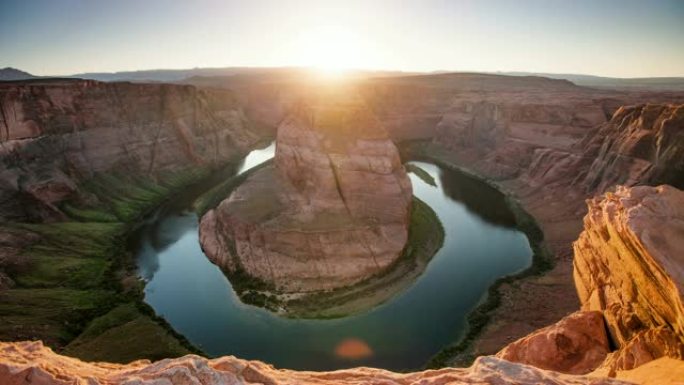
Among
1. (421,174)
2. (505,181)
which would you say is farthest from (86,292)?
(505,181)

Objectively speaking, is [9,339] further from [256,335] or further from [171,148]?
[171,148]

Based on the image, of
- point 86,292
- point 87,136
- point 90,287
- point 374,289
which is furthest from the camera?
point 87,136

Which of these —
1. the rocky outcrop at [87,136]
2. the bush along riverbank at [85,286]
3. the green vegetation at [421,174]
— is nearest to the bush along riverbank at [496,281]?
the green vegetation at [421,174]

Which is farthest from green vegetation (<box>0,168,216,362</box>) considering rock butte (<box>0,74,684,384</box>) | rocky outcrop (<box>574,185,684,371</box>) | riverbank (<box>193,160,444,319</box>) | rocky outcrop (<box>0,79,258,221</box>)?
rocky outcrop (<box>574,185,684,371</box>)

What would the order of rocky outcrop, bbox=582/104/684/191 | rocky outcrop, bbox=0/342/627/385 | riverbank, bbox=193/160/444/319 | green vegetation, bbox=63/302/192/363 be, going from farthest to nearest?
rocky outcrop, bbox=582/104/684/191 < riverbank, bbox=193/160/444/319 < green vegetation, bbox=63/302/192/363 < rocky outcrop, bbox=0/342/627/385

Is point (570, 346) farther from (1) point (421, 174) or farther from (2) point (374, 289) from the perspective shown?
(1) point (421, 174)

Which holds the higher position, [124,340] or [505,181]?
[505,181]

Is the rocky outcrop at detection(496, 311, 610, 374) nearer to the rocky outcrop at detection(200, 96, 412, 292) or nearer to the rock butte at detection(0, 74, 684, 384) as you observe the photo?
the rock butte at detection(0, 74, 684, 384)
